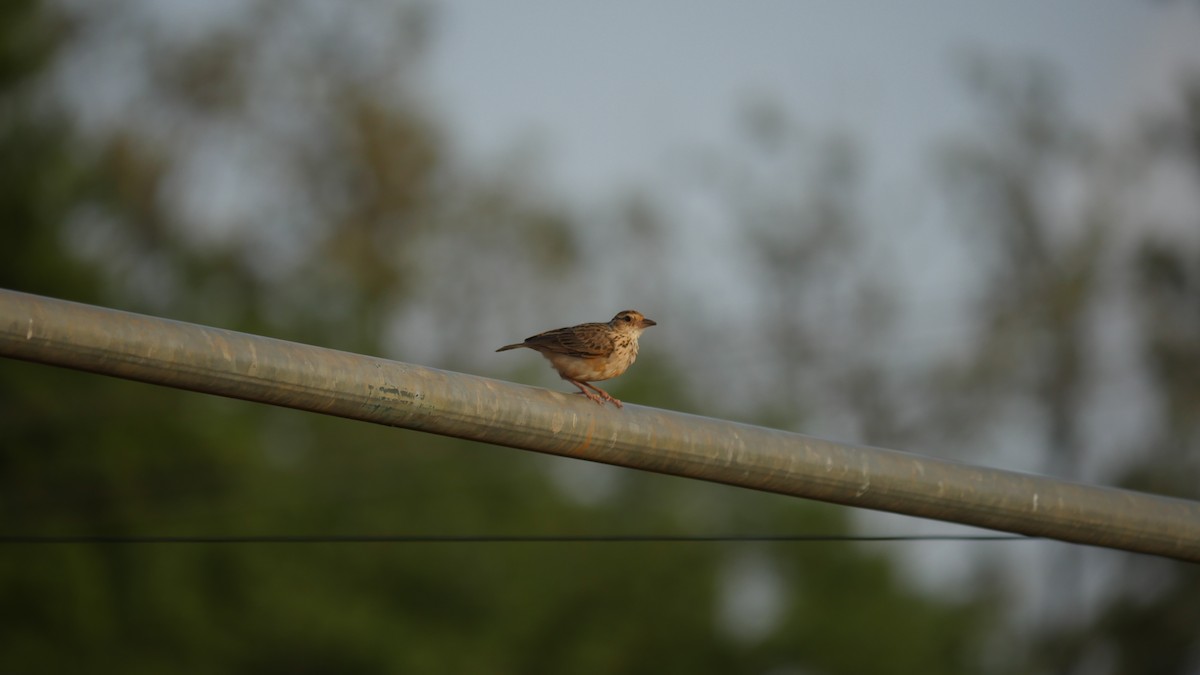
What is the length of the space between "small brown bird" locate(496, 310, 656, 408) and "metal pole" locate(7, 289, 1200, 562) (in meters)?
1.46

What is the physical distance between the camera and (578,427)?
479 centimetres

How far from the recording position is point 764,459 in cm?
497

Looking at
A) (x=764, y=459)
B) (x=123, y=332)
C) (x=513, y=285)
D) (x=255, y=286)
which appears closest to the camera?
(x=123, y=332)

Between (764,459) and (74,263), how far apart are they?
22095 millimetres

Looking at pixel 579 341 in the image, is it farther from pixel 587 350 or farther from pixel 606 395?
pixel 606 395

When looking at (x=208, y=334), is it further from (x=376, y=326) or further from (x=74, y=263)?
(x=376, y=326)

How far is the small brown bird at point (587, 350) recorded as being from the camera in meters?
6.54

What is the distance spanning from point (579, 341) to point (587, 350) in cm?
7

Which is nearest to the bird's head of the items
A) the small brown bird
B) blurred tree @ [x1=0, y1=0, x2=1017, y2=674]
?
the small brown bird

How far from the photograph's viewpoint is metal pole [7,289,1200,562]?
13.6ft

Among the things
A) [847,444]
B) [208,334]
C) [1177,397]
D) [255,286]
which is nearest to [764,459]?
[847,444]

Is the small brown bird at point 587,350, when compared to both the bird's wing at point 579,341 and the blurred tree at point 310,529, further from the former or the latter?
the blurred tree at point 310,529

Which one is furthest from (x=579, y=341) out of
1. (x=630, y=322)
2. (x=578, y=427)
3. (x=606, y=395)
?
(x=578, y=427)

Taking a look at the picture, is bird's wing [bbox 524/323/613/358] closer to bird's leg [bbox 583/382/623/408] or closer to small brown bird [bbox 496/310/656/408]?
small brown bird [bbox 496/310/656/408]
